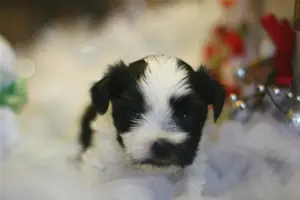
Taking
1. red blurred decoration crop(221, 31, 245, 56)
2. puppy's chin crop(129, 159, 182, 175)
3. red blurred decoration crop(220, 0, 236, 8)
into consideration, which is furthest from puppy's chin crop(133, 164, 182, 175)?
red blurred decoration crop(220, 0, 236, 8)

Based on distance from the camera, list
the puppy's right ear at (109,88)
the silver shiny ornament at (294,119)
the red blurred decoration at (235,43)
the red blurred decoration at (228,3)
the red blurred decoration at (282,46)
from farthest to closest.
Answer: the red blurred decoration at (228,3) → the red blurred decoration at (235,43) → the red blurred decoration at (282,46) → the silver shiny ornament at (294,119) → the puppy's right ear at (109,88)

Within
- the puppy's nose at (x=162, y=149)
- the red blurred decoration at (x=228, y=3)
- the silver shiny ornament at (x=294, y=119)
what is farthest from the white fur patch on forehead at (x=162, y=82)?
the red blurred decoration at (x=228, y=3)

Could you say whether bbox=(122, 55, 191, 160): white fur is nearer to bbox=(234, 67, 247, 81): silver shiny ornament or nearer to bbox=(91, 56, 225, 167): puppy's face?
bbox=(91, 56, 225, 167): puppy's face

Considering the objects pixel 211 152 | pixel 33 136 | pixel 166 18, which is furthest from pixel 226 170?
pixel 166 18

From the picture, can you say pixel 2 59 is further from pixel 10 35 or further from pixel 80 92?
pixel 10 35

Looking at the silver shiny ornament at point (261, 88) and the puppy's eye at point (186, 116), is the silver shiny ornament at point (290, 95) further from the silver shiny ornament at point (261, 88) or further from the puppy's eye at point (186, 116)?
the puppy's eye at point (186, 116)

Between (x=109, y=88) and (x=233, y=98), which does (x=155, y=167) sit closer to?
(x=109, y=88)

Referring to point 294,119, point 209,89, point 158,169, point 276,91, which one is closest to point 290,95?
point 276,91
